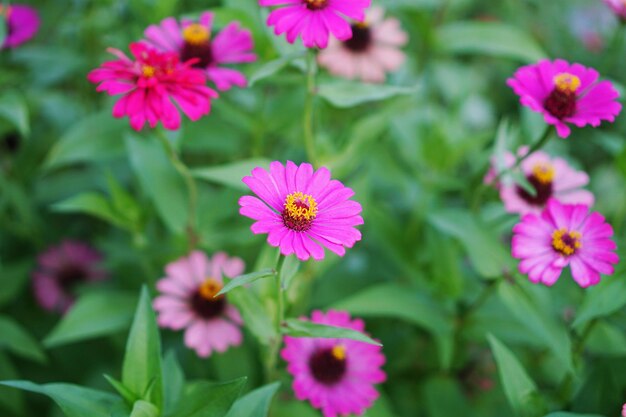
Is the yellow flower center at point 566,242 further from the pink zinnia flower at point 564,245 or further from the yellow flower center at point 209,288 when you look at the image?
the yellow flower center at point 209,288

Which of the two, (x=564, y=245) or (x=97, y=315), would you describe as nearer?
(x=564, y=245)

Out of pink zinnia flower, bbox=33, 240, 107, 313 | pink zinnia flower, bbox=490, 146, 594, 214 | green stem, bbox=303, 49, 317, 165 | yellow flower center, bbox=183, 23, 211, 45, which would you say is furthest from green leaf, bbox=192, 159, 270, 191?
pink zinnia flower, bbox=33, 240, 107, 313

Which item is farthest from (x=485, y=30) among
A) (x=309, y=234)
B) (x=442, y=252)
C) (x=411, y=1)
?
(x=309, y=234)

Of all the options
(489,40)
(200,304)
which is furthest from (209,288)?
(489,40)

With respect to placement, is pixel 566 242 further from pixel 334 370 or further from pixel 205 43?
pixel 205 43

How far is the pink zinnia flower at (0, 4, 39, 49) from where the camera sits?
45.5 inches

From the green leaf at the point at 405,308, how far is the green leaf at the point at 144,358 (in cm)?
36

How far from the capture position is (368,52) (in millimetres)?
1411

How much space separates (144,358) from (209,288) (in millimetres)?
254

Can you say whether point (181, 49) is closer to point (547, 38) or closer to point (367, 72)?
point (367, 72)

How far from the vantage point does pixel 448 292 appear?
3.73 feet

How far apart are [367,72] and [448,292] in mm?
519

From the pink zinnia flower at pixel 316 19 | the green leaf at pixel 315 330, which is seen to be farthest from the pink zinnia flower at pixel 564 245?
the pink zinnia flower at pixel 316 19

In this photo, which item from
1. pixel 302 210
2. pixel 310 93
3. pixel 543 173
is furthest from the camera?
pixel 543 173
